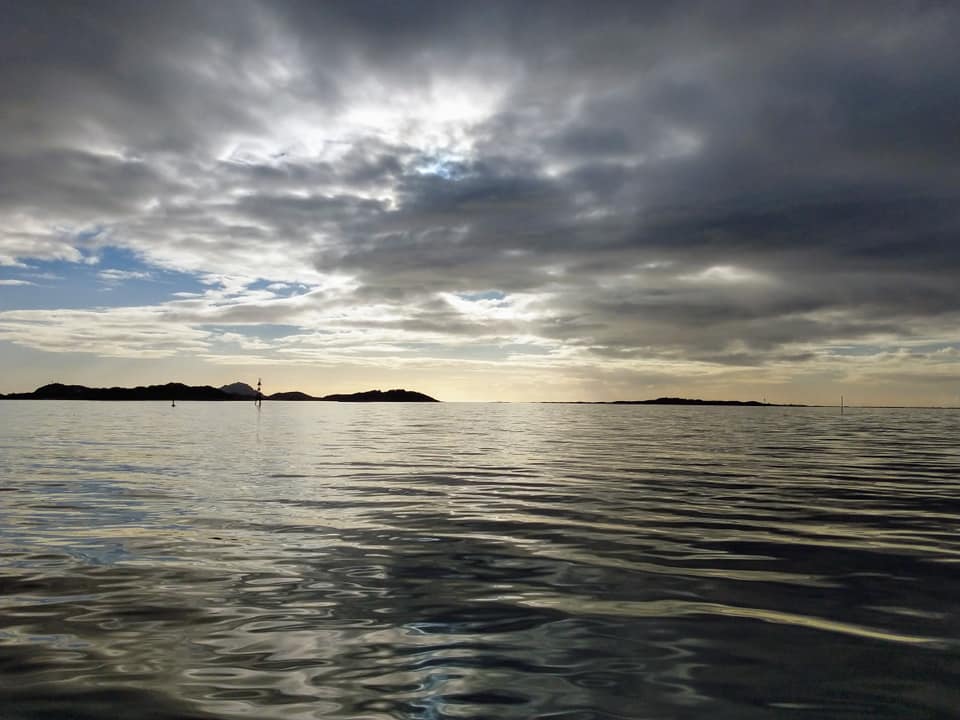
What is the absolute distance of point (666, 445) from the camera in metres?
46.1

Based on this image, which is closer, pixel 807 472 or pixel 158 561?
pixel 158 561

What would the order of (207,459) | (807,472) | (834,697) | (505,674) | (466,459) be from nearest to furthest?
(834,697) → (505,674) → (807,472) → (207,459) → (466,459)

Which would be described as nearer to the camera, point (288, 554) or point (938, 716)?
point (938, 716)

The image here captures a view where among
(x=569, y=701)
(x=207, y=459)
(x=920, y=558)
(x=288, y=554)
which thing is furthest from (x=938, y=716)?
(x=207, y=459)

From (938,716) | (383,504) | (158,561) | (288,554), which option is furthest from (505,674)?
(383,504)

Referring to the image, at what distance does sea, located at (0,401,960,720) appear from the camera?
A: 19.8ft

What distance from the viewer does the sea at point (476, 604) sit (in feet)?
19.8

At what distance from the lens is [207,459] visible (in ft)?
106

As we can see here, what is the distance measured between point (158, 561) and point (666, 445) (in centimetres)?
3980

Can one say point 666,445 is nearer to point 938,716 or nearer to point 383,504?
point 383,504

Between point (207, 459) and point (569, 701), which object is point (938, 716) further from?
point (207, 459)

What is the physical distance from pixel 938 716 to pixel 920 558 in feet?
25.4

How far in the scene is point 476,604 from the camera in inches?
355

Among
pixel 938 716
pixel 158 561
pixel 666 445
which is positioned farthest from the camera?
pixel 666 445
